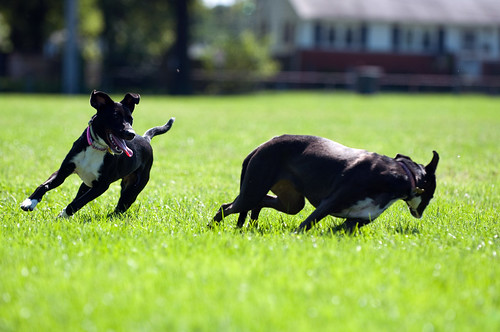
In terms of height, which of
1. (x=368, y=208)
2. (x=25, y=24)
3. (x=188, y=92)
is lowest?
(x=188, y=92)

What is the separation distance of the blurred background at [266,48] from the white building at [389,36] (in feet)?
0.27

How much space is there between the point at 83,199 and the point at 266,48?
37.0m

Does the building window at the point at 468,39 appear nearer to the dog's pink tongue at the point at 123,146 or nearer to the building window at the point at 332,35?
the building window at the point at 332,35

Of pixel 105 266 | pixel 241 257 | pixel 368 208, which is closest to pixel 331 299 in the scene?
pixel 241 257

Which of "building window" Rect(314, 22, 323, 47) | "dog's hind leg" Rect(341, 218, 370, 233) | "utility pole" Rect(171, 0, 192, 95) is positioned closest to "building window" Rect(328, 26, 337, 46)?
"building window" Rect(314, 22, 323, 47)

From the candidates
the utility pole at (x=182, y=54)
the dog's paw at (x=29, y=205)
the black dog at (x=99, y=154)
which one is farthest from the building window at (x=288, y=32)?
the dog's paw at (x=29, y=205)

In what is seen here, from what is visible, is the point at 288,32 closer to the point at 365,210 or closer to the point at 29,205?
the point at 29,205

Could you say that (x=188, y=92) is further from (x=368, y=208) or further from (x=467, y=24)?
(x=368, y=208)

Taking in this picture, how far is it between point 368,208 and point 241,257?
1.43m

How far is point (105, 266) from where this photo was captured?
440 centimetres

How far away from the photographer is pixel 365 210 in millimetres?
5621

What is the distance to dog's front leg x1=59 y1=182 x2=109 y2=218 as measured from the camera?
619cm

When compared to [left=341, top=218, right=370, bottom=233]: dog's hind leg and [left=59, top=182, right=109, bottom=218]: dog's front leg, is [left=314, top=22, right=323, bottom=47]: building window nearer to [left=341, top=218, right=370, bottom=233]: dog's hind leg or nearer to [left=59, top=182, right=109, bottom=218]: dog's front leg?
[left=59, top=182, right=109, bottom=218]: dog's front leg

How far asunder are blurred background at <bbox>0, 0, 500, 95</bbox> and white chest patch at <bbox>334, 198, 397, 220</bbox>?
31.2 m
